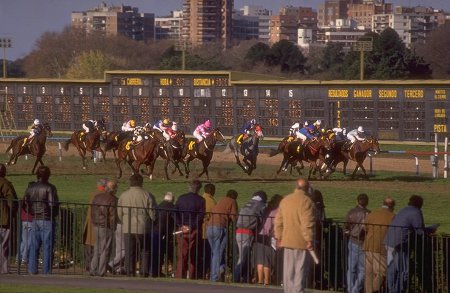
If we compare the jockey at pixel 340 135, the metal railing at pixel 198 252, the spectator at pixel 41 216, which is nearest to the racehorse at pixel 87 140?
the jockey at pixel 340 135

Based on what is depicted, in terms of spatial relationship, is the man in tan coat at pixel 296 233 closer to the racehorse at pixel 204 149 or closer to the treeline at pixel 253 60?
the racehorse at pixel 204 149

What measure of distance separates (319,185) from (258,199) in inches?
751

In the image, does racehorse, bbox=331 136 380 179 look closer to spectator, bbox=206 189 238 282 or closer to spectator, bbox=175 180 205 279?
spectator, bbox=175 180 205 279

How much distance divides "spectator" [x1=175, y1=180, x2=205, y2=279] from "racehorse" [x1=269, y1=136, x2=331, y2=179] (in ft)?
70.3

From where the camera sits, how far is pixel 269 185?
36656 millimetres

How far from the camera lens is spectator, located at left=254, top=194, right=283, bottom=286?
1756 cm

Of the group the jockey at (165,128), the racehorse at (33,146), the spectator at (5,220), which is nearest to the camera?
the spectator at (5,220)

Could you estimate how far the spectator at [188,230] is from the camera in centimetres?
1786

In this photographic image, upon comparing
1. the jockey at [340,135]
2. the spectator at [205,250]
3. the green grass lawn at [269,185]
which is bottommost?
the green grass lawn at [269,185]

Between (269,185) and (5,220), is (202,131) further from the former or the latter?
(5,220)

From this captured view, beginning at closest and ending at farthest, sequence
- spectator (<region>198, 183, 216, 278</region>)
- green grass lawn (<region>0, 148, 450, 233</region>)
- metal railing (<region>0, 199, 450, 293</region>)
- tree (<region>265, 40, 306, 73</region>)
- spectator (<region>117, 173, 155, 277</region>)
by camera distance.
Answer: metal railing (<region>0, 199, 450, 293</region>), spectator (<region>117, 173, 155, 277</region>), spectator (<region>198, 183, 216, 278</region>), green grass lawn (<region>0, 148, 450, 233</region>), tree (<region>265, 40, 306, 73</region>)

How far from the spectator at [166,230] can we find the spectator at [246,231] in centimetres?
96

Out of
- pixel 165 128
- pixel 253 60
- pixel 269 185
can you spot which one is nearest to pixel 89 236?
pixel 269 185

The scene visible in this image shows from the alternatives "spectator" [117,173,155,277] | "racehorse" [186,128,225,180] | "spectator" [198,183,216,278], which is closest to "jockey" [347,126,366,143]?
"racehorse" [186,128,225,180]
